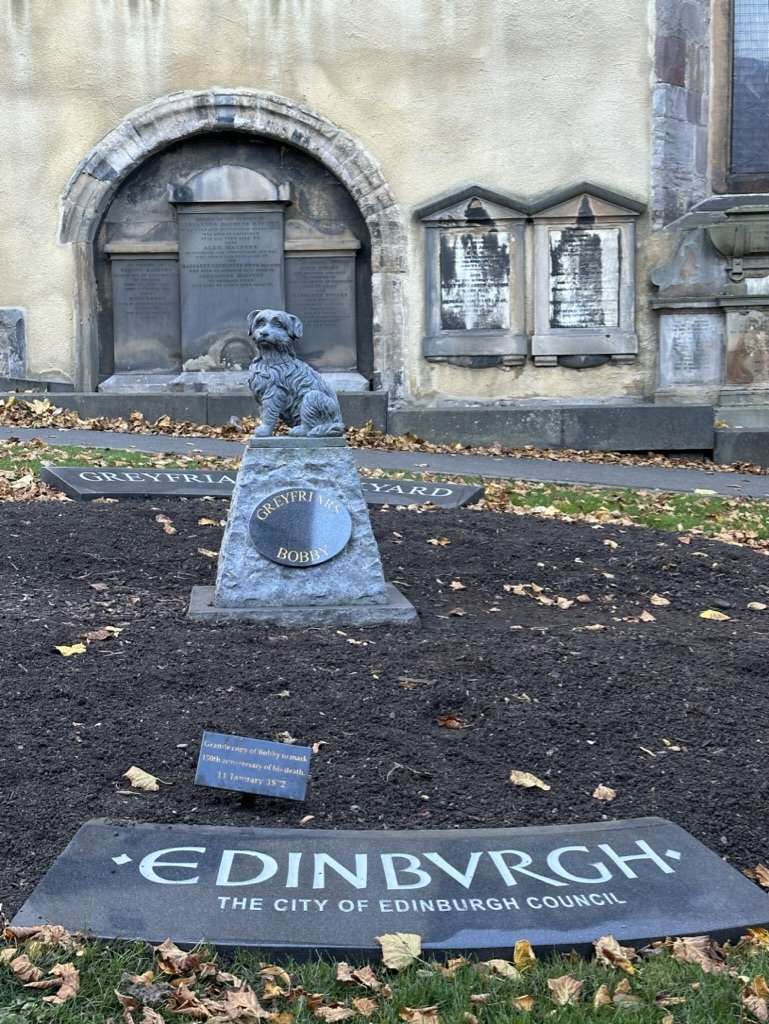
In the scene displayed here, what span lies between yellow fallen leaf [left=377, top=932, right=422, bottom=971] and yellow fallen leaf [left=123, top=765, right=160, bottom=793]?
1212 mm

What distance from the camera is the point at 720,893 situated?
3.44 metres

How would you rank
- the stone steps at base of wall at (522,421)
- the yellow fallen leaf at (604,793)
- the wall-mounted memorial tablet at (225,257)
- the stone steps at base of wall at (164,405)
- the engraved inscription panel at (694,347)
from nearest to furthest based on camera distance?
the yellow fallen leaf at (604,793) < the stone steps at base of wall at (522,421) < the stone steps at base of wall at (164,405) < the engraved inscription panel at (694,347) < the wall-mounted memorial tablet at (225,257)

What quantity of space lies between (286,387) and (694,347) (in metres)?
10.2

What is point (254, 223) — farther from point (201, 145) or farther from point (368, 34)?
point (368, 34)

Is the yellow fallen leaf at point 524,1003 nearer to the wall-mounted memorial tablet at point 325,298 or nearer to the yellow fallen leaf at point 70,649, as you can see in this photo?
the yellow fallen leaf at point 70,649

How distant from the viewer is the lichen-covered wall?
50.9 feet

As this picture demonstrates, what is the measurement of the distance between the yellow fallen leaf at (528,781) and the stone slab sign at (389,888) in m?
0.38

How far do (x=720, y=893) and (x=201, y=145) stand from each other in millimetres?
14406

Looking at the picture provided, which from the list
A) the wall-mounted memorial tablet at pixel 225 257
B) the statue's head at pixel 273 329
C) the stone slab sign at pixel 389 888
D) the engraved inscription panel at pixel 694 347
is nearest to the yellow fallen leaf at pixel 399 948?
the stone slab sign at pixel 389 888

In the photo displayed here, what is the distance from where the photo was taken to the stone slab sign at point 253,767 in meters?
3.89

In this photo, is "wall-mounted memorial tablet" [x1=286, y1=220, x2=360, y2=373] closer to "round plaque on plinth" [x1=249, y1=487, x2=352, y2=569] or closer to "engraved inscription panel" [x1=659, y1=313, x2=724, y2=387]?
"engraved inscription panel" [x1=659, y1=313, x2=724, y2=387]

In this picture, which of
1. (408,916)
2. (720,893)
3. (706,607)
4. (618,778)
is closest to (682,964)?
(720,893)

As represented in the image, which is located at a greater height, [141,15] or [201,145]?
[141,15]

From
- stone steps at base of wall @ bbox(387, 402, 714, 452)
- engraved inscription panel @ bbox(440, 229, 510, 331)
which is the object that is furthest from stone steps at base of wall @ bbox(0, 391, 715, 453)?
engraved inscription panel @ bbox(440, 229, 510, 331)
